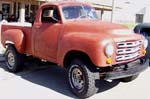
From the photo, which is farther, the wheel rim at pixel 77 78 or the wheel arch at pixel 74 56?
the wheel rim at pixel 77 78

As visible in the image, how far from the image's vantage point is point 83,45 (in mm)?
6270

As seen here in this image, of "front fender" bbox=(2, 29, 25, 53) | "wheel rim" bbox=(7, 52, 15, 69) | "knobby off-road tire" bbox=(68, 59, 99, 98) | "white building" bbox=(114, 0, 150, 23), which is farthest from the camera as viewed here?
"white building" bbox=(114, 0, 150, 23)

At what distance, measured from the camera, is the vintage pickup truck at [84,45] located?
20.3 feet

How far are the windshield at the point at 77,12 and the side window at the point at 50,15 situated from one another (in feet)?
0.70

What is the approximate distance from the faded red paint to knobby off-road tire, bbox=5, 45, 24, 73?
30 centimetres

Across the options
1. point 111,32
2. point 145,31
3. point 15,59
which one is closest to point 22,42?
point 15,59

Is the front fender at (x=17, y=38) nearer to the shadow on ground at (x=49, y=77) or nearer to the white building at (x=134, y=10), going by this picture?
the shadow on ground at (x=49, y=77)

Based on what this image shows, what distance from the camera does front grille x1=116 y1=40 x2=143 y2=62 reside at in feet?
20.8

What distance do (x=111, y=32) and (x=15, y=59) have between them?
133 inches

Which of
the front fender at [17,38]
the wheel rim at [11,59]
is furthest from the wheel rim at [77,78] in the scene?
the wheel rim at [11,59]

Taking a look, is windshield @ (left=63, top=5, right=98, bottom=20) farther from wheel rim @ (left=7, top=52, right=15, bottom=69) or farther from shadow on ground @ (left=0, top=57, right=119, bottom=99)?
wheel rim @ (left=7, top=52, right=15, bottom=69)

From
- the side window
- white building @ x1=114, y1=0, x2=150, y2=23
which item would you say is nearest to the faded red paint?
the side window

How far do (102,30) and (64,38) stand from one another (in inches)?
35.7

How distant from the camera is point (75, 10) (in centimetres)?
759
